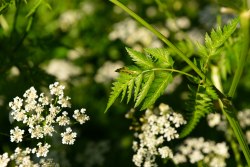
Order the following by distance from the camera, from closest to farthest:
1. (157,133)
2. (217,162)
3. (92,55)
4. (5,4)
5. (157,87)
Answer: (157,87) < (5,4) < (157,133) < (217,162) < (92,55)

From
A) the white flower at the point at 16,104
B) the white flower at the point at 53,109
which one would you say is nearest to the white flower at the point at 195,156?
the white flower at the point at 53,109

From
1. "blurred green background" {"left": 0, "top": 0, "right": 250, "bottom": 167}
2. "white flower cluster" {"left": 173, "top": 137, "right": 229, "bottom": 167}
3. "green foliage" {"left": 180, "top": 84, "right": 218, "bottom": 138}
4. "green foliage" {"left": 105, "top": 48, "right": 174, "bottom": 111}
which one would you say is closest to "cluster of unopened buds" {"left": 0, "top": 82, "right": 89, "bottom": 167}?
"green foliage" {"left": 105, "top": 48, "right": 174, "bottom": 111}

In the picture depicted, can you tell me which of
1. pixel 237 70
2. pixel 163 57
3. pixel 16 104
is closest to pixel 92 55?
pixel 16 104

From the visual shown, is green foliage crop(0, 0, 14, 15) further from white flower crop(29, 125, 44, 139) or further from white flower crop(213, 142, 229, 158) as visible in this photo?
white flower crop(213, 142, 229, 158)

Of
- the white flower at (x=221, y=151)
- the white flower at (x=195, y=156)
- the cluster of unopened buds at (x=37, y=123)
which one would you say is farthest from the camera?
the white flower at (x=221, y=151)

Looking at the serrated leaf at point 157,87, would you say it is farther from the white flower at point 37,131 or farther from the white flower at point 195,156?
the white flower at point 195,156

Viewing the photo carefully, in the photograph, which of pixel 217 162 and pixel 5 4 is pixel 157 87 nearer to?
pixel 5 4
